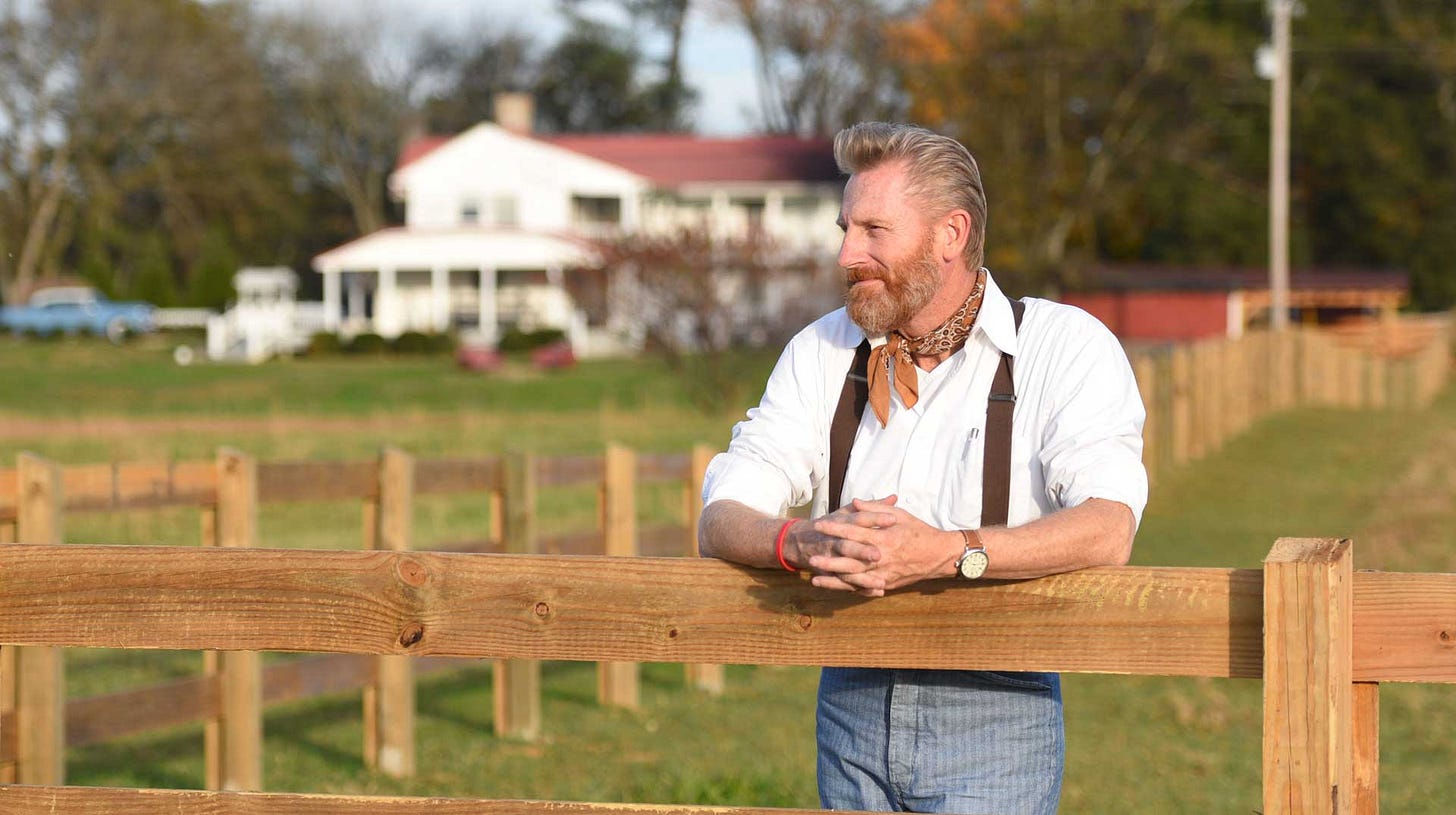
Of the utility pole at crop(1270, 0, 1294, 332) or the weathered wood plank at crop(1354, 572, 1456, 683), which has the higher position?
the utility pole at crop(1270, 0, 1294, 332)

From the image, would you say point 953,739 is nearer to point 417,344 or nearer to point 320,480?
point 320,480

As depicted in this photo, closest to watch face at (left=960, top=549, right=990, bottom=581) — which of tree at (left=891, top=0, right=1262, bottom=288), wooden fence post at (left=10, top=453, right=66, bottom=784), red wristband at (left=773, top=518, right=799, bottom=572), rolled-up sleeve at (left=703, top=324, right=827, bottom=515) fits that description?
red wristband at (left=773, top=518, right=799, bottom=572)

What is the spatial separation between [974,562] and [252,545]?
193 inches

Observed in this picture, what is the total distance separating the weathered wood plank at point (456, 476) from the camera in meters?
8.15

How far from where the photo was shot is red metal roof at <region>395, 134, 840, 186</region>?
56469 mm

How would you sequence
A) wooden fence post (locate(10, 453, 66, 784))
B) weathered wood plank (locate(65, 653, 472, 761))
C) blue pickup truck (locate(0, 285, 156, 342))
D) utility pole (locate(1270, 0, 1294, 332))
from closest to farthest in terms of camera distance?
wooden fence post (locate(10, 453, 66, 784)) → weathered wood plank (locate(65, 653, 472, 761)) → utility pole (locate(1270, 0, 1294, 332)) → blue pickup truck (locate(0, 285, 156, 342))

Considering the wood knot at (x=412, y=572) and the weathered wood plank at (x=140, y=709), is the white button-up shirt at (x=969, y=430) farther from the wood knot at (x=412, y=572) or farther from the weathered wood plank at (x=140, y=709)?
the weathered wood plank at (x=140, y=709)

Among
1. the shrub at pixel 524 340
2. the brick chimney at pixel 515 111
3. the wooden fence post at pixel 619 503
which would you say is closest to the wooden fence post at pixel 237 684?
the wooden fence post at pixel 619 503

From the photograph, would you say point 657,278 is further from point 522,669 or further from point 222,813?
point 222,813

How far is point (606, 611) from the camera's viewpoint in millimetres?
3012

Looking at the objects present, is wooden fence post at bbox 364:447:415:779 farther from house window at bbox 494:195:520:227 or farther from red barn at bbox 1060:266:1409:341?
house window at bbox 494:195:520:227

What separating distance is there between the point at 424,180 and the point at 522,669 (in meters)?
49.8

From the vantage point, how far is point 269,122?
227 ft

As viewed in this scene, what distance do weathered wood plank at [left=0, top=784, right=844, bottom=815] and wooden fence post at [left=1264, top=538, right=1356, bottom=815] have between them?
707 millimetres
